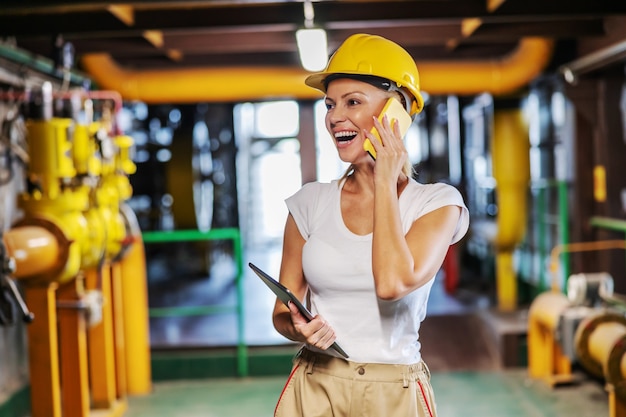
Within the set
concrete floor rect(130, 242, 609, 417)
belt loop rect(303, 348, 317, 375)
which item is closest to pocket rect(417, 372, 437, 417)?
belt loop rect(303, 348, 317, 375)

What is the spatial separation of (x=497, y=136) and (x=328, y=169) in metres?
7.28

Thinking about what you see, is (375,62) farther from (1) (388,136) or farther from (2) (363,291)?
(2) (363,291)

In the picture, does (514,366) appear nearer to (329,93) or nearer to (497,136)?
(497,136)

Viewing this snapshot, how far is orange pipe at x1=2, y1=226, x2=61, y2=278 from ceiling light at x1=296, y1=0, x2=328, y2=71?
1.92 metres

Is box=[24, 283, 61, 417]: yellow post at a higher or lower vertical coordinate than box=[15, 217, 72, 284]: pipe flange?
lower

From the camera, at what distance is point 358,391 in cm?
164

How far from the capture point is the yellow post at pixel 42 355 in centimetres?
365

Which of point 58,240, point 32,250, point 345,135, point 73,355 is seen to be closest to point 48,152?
point 58,240

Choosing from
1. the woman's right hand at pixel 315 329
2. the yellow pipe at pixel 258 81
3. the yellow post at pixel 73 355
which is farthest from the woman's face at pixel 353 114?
the yellow pipe at pixel 258 81

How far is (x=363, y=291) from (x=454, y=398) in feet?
11.9

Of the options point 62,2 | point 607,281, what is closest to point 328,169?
point 607,281

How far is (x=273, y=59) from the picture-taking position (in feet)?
21.4

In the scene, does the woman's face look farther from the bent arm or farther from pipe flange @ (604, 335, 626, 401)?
pipe flange @ (604, 335, 626, 401)

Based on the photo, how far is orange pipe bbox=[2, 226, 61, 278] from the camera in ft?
10.3
